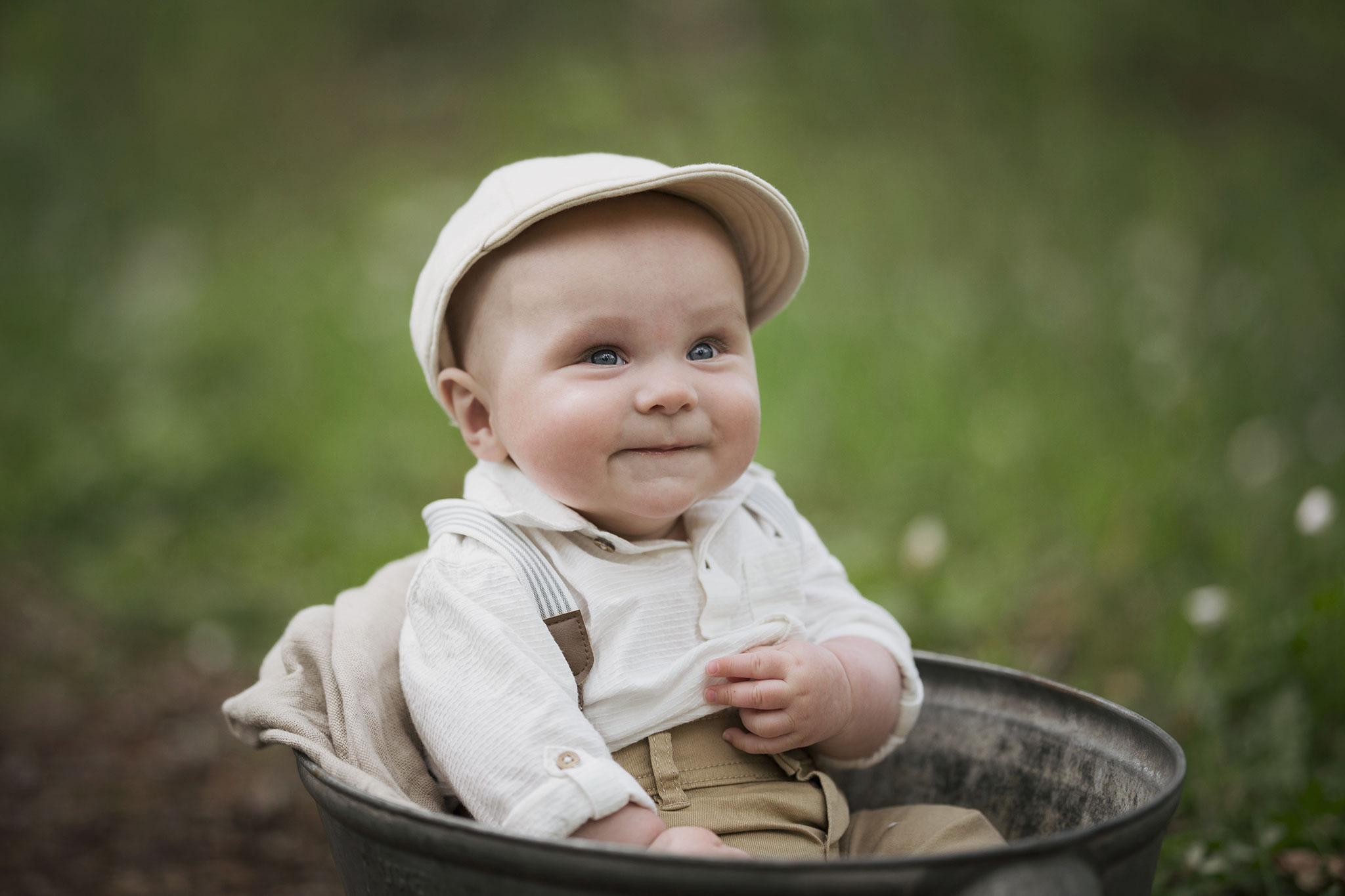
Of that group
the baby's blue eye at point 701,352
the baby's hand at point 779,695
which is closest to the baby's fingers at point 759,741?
the baby's hand at point 779,695

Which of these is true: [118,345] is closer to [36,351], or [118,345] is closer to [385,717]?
[36,351]

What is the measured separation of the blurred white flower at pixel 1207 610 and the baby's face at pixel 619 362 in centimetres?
105

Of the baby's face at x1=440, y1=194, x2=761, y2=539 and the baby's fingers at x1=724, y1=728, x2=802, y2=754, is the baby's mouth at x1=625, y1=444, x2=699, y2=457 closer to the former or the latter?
the baby's face at x1=440, y1=194, x2=761, y2=539

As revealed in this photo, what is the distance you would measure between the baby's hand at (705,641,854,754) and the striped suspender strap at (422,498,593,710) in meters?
0.14

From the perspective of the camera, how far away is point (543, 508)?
129cm

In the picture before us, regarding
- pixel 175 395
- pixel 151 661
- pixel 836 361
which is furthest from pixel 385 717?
pixel 175 395

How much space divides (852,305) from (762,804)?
2996 millimetres

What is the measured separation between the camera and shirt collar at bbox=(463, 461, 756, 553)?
128 centimetres

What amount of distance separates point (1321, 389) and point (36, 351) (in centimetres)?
428

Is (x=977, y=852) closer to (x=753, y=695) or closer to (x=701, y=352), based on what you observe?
(x=753, y=695)

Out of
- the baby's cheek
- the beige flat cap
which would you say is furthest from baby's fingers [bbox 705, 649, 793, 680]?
the beige flat cap

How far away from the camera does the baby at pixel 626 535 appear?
47.5 inches

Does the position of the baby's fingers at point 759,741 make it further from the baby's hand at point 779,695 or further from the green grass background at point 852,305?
the green grass background at point 852,305

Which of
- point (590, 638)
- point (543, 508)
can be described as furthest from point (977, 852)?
point (543, 508)
